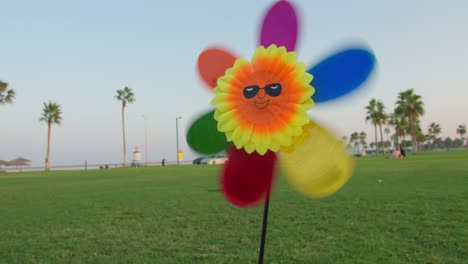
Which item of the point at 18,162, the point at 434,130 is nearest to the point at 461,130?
the point at 434,130

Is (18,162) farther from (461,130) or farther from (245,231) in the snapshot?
(461,130)

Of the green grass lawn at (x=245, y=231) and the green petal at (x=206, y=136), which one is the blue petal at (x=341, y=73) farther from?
the green grass lawn at (x=245, y=231)

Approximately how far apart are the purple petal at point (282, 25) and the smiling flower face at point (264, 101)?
0.09 metres

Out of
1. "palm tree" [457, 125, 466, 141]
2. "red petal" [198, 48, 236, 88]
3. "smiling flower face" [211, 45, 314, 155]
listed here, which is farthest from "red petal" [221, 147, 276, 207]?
"palm tree" [457, 125, 466, 141]

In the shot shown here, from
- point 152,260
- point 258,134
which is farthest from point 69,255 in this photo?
point 258,134

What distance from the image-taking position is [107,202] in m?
8.72

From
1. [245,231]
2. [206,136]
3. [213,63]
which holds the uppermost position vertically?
[213,63]

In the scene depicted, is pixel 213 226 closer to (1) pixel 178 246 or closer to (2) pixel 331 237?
(1) pixel 178 246

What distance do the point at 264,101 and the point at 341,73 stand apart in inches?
13.1

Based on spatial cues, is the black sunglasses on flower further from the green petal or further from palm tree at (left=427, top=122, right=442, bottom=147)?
palm tree at (left=427, top=122, right=442, bottom=147)

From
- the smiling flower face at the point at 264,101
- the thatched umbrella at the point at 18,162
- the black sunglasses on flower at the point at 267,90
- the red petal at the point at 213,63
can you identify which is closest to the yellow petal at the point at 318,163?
the smiling flower face at the point at 264,101

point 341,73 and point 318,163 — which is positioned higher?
point 341,73

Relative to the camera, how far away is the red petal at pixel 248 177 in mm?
1641

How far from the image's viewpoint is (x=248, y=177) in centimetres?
166
